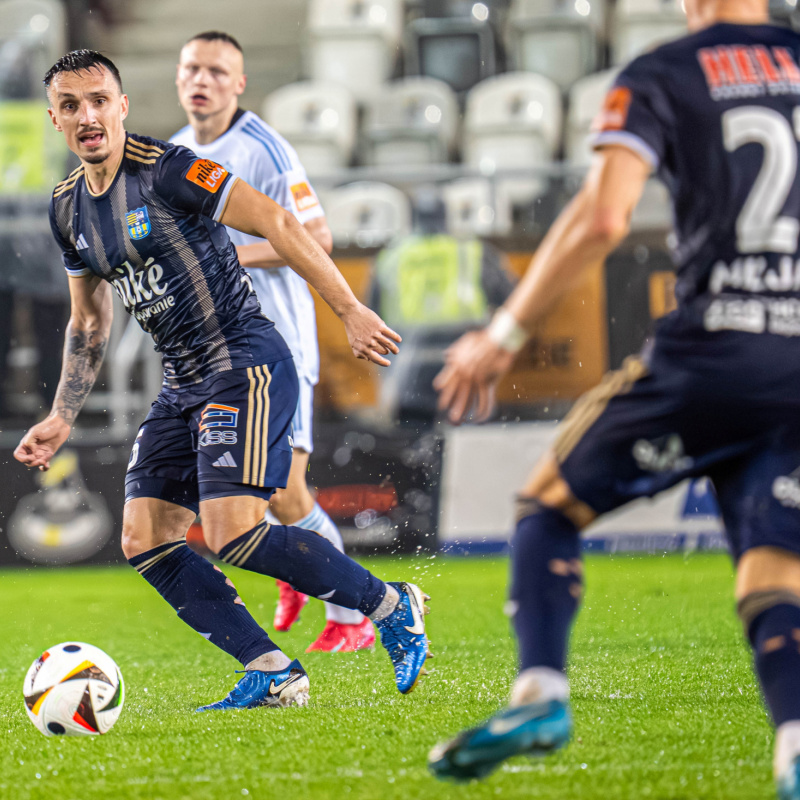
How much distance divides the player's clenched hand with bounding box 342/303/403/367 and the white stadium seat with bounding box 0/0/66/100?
326 inches

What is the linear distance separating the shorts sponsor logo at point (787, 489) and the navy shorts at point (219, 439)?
5.74ft

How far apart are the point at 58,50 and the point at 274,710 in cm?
915

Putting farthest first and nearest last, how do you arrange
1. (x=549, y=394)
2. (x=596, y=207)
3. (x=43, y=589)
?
(x=549, y=394) → (x=43, y=589) → (x=596, y=207)

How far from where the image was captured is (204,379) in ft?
11.8

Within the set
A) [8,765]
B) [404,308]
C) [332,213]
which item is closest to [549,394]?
[404,308]

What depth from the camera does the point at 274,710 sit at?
3.43 meters

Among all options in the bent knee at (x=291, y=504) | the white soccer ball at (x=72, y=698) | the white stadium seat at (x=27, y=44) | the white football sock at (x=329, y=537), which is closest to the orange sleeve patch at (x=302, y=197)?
the bent knee at (x=291, y=504)

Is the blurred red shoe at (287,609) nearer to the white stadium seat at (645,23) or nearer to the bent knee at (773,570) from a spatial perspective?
the bent knee at (773,570)

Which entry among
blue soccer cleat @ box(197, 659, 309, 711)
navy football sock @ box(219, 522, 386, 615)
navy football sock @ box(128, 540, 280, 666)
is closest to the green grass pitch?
blue soccer cleat @ box(197, 659, 309, 711)

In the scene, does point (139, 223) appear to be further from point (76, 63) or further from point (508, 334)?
point (508, 334)

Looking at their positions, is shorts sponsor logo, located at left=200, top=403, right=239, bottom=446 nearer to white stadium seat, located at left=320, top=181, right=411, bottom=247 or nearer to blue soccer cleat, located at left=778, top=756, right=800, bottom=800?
blue soccer cleat, located at left=778, top=756, right=800, bottom=800

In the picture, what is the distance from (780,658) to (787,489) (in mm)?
320

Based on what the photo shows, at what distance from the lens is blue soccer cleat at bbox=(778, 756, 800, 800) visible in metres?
2.01

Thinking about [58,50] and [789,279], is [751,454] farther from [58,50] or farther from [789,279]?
[58,50]
